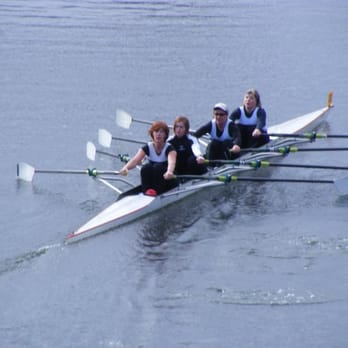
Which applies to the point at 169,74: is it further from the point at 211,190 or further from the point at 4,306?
the point at 4,306

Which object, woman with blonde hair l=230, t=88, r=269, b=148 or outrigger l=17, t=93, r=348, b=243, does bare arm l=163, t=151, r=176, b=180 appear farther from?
woman with blonde hair l=230, t=88, r=269, b=148

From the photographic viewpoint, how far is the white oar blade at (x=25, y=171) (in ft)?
47.0

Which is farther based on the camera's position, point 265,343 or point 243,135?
point 243,135

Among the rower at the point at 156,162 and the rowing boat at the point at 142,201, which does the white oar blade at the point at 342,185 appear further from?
the rower at the point at 156,162

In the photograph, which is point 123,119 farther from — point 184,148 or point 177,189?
point 177,189

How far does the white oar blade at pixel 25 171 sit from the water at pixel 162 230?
5.5 inches

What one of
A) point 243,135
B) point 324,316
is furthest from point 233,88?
point 324,316

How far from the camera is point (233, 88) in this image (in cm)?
2214

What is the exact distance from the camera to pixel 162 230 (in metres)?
12.5

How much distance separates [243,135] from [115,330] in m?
6.44

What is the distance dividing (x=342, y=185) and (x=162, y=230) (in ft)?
9.85

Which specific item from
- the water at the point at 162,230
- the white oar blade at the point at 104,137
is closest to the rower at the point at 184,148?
the water at the point at 162,230

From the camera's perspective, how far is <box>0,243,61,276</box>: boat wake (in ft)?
36.2

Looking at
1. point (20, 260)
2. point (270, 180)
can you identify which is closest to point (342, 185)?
point (270, 180)
